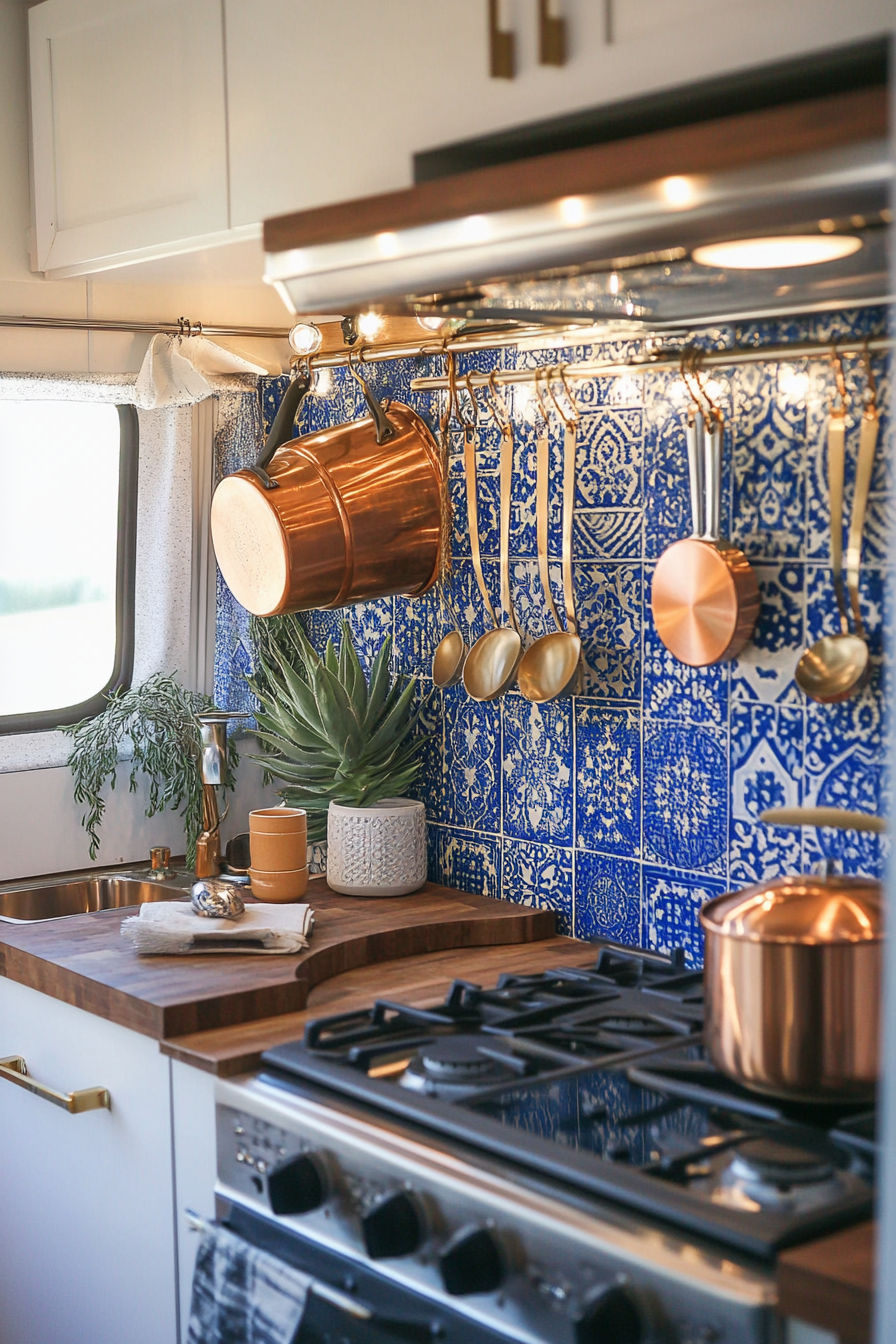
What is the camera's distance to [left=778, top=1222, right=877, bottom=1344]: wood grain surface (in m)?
0.99

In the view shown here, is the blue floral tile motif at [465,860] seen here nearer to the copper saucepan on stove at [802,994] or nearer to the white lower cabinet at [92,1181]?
the white lower cabinet at [92,1181]

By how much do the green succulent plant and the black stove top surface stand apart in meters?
0.53

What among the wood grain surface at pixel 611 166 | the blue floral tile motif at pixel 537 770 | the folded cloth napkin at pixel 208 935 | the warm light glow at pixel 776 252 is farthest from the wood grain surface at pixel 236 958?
the warm light glow at pixel 776 252

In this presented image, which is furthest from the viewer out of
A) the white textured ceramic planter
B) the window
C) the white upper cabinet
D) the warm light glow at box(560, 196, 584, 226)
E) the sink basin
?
the window

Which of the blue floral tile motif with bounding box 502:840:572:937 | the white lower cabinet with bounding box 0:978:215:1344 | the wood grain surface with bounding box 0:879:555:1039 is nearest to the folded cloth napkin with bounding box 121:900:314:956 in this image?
the wood grain surface with bounding box 0:879:555:1039

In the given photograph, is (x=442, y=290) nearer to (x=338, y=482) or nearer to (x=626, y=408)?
(x=626, y=408)

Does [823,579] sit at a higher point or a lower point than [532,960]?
higher

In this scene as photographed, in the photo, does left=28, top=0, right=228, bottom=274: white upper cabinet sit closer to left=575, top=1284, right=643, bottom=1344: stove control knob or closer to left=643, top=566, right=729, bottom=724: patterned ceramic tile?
left=643, top=566, right=729, bottom=724: patterned ceramic tile

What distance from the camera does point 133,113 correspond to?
1.99 m

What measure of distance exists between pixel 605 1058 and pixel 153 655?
1.33m

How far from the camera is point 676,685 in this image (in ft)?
5.98

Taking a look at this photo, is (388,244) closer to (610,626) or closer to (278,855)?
(610,626)

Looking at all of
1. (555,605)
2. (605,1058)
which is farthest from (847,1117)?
(555,605)

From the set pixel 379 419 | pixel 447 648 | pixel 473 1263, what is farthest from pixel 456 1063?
pixel 379 419
